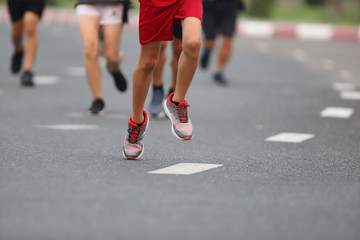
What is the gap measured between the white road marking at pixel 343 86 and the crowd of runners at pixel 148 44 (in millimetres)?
1553

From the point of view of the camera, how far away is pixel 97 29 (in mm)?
8547

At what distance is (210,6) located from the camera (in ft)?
41.4

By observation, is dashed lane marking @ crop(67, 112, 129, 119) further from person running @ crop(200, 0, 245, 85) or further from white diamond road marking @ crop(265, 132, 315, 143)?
person running @ crop(200, 0, 245, 85)

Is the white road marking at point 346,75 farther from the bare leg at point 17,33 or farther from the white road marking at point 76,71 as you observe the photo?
the bare leg at point 17,33

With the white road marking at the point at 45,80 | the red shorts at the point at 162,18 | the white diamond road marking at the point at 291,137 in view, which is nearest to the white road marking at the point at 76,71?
the white road marking at the point at 45,80

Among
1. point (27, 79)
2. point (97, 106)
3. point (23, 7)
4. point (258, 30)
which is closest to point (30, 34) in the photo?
point (23, 7)

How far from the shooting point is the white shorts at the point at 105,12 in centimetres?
844

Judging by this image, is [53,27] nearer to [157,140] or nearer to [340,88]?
[340,88]

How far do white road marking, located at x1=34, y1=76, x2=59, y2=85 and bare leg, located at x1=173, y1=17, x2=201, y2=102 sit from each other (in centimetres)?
632

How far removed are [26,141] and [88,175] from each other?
5.38ft

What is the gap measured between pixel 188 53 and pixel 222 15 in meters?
6.96

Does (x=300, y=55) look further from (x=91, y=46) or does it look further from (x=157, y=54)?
(x=157, y=54)

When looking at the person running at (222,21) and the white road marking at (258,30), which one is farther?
the white road marking at (258,30)

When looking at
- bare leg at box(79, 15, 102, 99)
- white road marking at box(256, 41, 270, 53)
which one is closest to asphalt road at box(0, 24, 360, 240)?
bare leg at box(79, 15, 102, 99)
